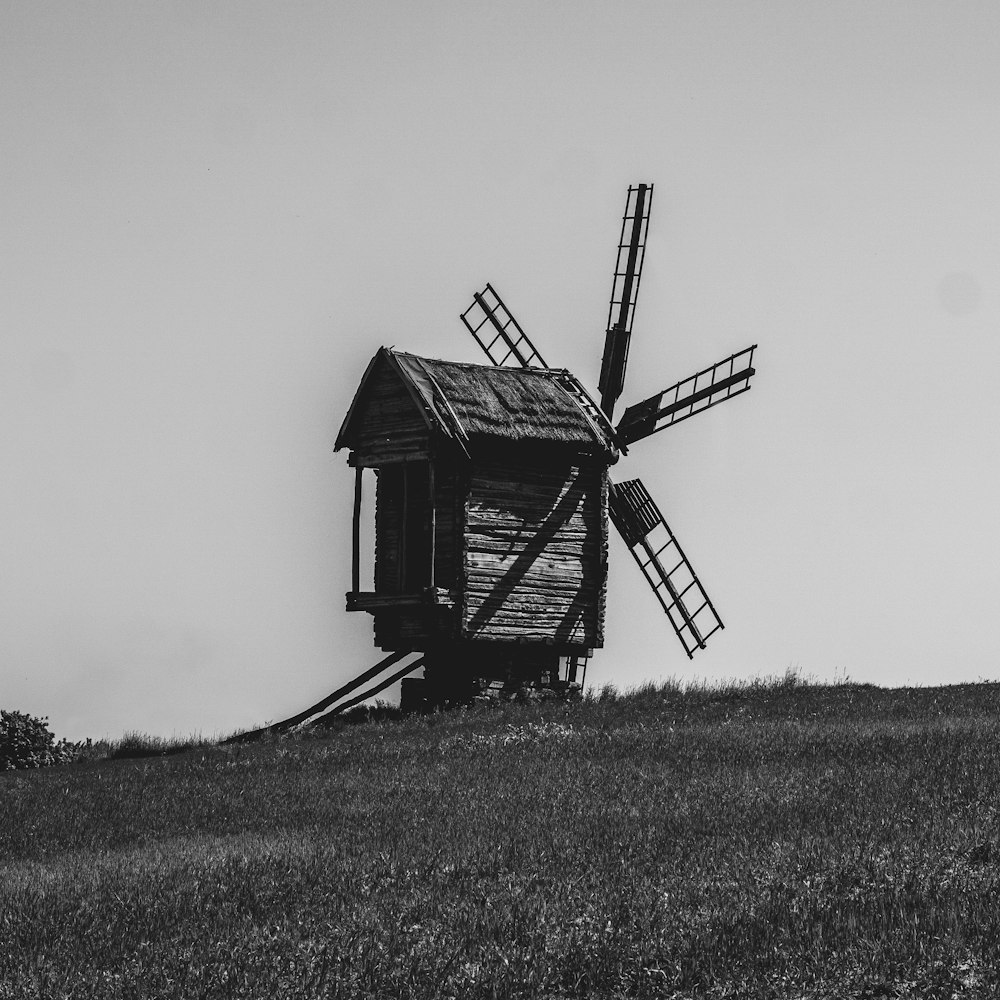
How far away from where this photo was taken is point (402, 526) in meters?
34.7

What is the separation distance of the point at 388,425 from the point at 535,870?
Answer: 2043 centimetres

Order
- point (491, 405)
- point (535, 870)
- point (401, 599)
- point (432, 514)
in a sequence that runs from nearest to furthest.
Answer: point (535, 870) → point (432, 514) → point (401, 599) → point (491, 405)

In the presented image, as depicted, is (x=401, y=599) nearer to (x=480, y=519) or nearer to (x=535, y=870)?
(x=480, y=519)

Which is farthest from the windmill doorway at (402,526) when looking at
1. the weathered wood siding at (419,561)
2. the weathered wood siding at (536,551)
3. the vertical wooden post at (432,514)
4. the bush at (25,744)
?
the bush at (25,744)

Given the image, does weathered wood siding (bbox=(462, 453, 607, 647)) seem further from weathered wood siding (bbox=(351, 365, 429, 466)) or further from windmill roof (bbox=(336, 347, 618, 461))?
weathered wood siding (bbox=(351, 365, 429, 466))

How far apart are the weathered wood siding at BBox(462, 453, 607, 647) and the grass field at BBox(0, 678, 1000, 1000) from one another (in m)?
7.31

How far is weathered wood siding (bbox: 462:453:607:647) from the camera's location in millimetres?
33844

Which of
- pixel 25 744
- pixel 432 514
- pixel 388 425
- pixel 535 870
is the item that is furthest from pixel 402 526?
pixel 535 870

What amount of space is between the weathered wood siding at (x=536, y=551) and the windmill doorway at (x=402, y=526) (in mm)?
1232

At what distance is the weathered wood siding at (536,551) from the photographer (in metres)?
33.8

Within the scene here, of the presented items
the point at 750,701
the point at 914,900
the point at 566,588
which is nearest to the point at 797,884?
the point at 914,900

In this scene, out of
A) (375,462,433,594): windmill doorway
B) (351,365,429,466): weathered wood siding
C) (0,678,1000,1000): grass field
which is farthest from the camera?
(375,462,433,594): windmill doorway

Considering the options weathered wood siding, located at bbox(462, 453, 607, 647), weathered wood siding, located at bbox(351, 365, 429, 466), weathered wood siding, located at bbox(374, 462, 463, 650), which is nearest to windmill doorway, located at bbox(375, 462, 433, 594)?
weathered wood siding, located at bbox(374, 462, 463, 650)

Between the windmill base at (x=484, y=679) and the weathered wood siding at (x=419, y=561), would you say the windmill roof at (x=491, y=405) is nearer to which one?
the weathered wood siding at (x=419, y=561)
